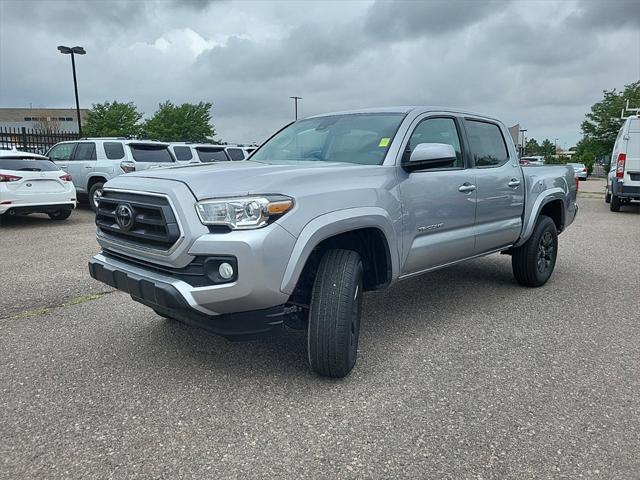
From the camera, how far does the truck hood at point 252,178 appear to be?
2.85 m

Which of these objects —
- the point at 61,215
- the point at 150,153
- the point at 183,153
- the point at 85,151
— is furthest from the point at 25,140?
the point at 61,215

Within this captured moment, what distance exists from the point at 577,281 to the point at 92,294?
5.44 m

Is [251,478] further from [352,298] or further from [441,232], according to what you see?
[441,232]

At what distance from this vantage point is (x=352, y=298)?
3.10 metres

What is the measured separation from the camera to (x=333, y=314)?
3.02 m

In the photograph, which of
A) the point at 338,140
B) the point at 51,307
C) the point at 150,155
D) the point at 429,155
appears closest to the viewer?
the point at 429,155

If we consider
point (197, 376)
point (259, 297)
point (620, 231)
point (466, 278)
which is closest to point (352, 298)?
point (259, 297)

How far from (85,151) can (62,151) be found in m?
1.07

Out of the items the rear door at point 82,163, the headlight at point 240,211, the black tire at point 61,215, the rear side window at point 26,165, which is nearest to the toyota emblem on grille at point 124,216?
the headlight at point 240,211

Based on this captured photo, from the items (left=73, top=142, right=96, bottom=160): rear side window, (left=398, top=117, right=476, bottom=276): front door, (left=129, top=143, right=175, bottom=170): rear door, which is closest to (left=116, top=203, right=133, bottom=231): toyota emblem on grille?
(left=398, top=117, right=476, bottom=276): front door

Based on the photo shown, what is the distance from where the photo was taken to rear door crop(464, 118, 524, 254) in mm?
4523

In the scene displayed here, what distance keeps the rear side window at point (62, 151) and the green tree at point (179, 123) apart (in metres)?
21.6

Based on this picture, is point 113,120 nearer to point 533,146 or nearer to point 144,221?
point 144,221

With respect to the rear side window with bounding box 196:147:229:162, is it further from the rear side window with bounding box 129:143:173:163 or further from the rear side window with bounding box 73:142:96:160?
the rear side window with bounding box 73:142:96:160
